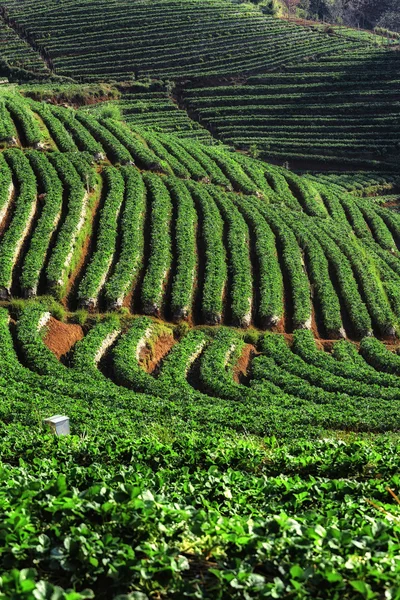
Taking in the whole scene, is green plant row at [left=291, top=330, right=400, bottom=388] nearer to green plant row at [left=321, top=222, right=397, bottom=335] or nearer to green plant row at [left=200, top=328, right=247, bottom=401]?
green plant row at [left=321, top=222, right=397, bottom=335]

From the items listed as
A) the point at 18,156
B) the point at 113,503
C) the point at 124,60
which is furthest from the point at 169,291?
the point at 124,60

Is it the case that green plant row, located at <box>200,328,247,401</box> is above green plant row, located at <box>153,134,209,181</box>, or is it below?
below

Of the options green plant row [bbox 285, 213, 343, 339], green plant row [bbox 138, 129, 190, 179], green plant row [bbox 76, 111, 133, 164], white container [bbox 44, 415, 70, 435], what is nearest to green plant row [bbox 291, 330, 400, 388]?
green plant row [bbox 285, 213, 343, 339]

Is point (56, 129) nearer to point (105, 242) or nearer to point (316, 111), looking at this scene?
point (105, 242)

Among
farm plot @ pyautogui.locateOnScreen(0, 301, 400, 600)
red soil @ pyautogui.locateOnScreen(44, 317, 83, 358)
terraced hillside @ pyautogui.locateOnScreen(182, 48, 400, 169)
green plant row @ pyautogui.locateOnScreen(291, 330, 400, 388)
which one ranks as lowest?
farm plot @ pyautogui.locateOnScreen(0, 301, 400, 600)

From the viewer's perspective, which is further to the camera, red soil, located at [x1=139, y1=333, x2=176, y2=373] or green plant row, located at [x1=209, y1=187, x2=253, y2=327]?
green plant row, located at [x1=209, y1=187, x2=253, y2=327]

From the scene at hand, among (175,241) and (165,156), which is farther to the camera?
(165,156)

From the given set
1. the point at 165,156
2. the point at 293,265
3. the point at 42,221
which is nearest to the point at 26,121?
the point at 165,156
